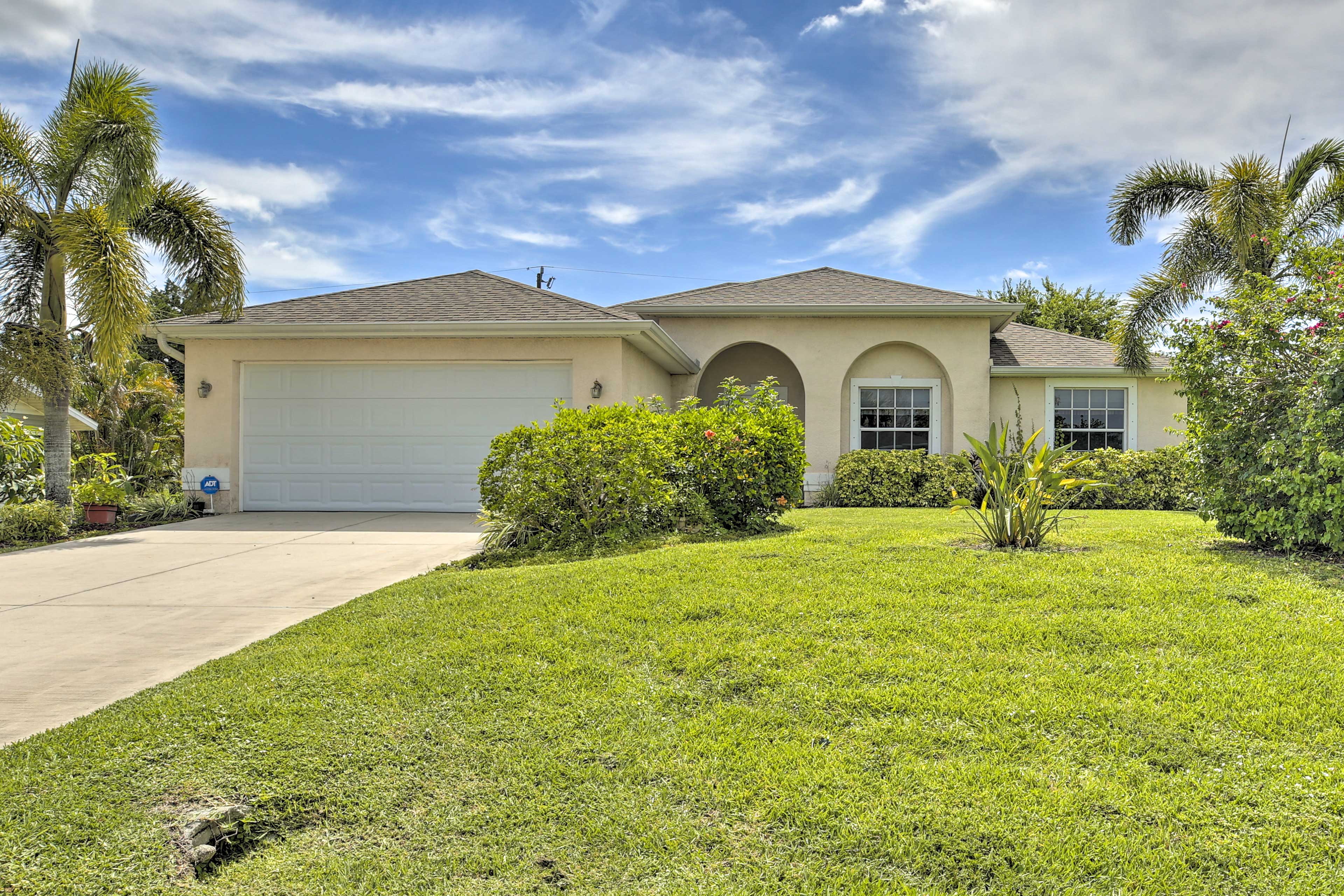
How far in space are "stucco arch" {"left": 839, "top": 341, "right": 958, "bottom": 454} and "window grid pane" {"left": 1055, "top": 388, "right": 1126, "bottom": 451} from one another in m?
2.32

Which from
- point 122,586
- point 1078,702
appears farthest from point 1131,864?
point 122,586

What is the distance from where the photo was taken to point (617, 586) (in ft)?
18.1

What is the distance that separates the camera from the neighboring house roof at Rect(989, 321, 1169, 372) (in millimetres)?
14758

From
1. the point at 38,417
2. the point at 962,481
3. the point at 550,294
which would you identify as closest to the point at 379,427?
the point at 550,294

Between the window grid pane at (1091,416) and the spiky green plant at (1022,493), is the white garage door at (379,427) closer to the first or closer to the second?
the spiky green plant at (1022,493)

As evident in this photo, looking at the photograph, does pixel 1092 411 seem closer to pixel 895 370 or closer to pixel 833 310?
pixel 895 370

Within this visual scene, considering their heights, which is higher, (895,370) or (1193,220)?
(1193,220)

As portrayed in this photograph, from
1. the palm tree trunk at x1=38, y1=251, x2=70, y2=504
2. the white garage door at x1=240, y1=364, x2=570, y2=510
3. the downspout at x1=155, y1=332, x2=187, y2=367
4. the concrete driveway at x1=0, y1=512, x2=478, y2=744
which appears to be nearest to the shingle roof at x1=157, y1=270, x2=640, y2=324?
the downspout at x1=155, y1=332, x2=187, y2=367

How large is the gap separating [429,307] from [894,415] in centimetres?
892

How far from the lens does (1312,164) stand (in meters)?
13.5

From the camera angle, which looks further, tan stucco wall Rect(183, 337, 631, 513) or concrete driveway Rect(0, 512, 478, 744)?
tan stucco wall Rect(183, 337, 631, 513)

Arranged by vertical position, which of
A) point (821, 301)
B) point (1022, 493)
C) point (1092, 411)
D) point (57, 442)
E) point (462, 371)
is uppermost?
point (821, 301)

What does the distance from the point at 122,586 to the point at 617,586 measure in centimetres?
449

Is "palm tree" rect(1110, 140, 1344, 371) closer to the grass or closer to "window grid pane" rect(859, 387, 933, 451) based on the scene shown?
"window grid pane" rect(859, 387, 933, 451)
